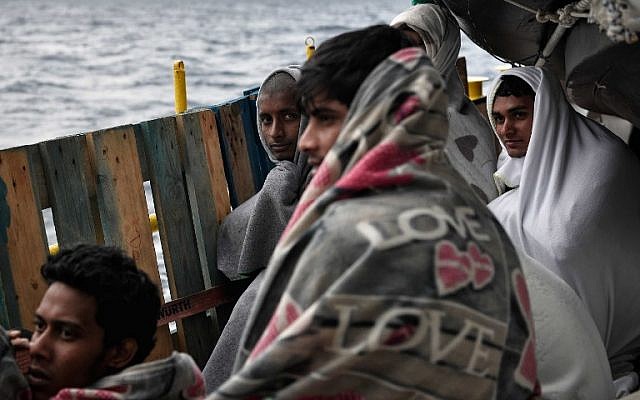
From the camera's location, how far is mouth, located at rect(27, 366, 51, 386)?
2.74 meters

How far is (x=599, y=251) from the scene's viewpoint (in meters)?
4.17

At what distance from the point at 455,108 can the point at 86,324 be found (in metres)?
2.98

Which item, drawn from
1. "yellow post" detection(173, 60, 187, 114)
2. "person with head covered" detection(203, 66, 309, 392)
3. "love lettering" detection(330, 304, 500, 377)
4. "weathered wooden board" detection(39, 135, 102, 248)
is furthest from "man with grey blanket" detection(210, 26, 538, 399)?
"yellow post" detection(173, 60, 187, 114)

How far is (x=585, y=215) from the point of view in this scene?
418 cm

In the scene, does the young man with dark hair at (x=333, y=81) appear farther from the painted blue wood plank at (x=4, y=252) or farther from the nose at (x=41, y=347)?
the painted blue wood plank at (x=4, y=252)

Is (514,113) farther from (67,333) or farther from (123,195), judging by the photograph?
(67,333)

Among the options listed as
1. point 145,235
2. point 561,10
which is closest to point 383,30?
point 561,10

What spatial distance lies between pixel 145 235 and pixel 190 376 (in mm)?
1971

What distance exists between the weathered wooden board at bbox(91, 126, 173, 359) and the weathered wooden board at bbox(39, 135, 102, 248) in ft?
0.20

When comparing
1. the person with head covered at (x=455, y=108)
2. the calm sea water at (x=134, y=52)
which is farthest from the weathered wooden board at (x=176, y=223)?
the calm sea water at (x=134, y=52)

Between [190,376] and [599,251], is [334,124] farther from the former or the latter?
[599,251]

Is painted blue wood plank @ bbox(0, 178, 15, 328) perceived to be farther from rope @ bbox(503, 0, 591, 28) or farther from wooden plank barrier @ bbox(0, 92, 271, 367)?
rope @ bbox(503, 0, 591, 28)

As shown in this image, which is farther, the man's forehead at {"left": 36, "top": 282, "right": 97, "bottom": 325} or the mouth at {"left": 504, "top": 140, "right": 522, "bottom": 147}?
the mouth at {"left": 504, "top": 140, "right": 522, "bottom": 147}

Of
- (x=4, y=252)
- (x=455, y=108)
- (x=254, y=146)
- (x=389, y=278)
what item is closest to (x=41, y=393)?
(x=389, y=278)
